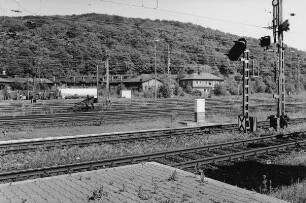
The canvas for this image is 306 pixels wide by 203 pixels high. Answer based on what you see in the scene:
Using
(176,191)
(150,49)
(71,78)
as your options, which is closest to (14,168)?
(176,191)

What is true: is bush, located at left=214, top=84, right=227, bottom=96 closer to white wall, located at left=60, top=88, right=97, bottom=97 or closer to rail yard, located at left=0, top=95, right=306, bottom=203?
white wall, located at left=60, top=88, right=97, bottom=97

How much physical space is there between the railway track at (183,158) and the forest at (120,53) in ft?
238

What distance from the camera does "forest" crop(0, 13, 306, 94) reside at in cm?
10906

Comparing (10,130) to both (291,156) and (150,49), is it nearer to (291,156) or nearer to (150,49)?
(291,156)

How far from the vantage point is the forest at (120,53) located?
10906cm

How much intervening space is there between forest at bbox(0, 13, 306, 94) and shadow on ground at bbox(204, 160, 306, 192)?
250 feet

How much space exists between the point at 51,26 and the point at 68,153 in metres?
143

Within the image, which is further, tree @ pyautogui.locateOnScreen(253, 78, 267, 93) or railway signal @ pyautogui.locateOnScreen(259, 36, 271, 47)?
tree @ pyautogui.locateOnScreen(253, 78, 267, 93)

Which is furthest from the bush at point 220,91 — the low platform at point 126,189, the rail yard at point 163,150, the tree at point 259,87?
the low platform at point 126,189

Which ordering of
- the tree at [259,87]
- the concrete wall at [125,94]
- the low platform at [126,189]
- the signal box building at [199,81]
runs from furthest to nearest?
the signal box building at [199,81] < the tree at [259,87] < the concrete wall at [125,94] < the low platform at [126,189]

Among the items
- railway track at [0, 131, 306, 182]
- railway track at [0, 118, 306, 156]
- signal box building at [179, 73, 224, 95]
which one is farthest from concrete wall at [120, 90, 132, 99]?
railway track at [0, 131, 306, 182]

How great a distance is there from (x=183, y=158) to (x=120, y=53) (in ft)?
393

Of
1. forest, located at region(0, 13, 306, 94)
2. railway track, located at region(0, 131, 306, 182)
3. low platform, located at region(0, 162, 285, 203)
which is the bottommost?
railway track, located at region(0, 131, 306, 182)

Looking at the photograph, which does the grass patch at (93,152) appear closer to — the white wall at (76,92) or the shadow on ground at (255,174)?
the shadow on ground at (255,174)
